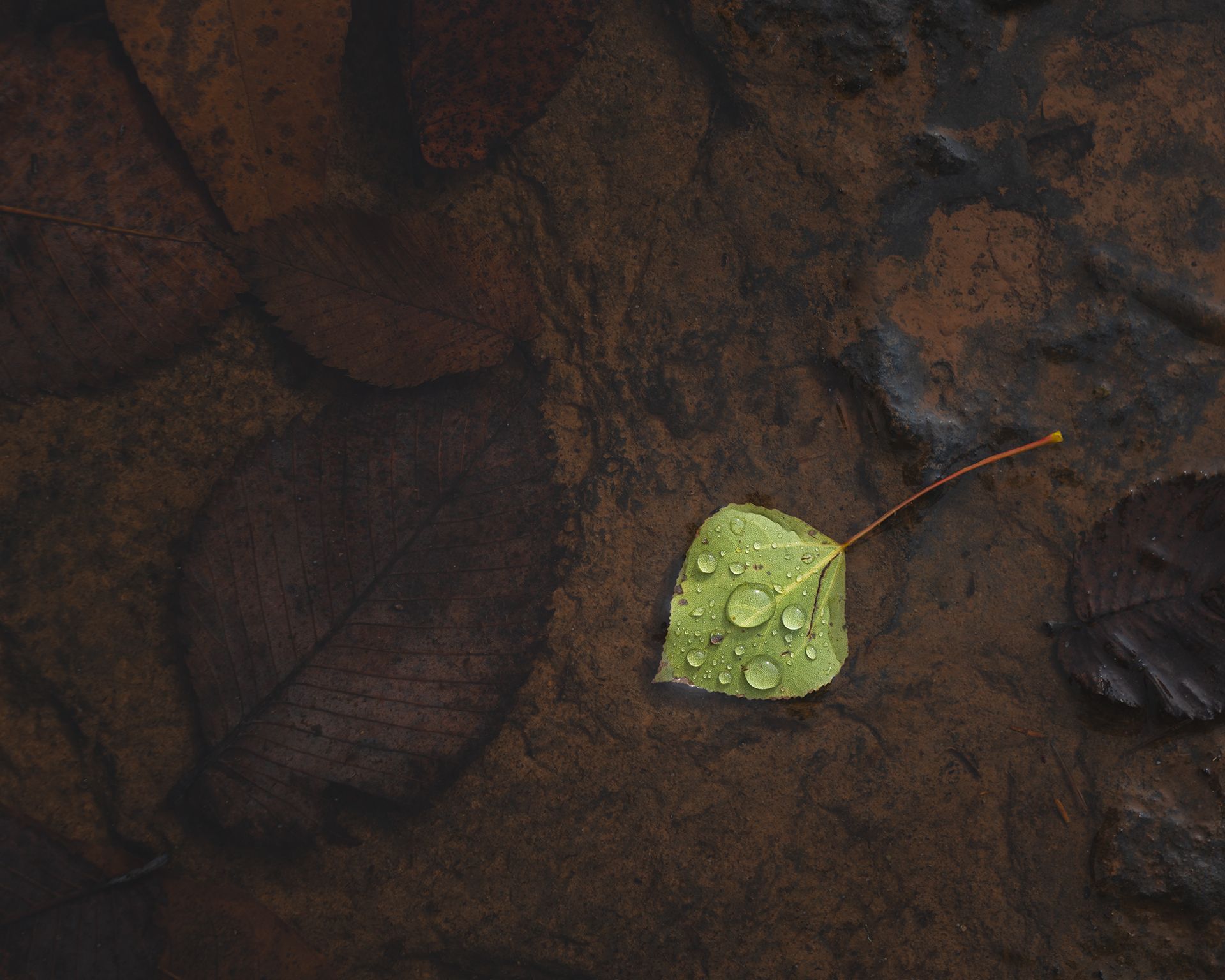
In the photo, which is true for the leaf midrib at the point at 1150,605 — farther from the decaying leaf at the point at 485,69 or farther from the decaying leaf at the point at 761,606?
the decaying leaf at the point at 485,69

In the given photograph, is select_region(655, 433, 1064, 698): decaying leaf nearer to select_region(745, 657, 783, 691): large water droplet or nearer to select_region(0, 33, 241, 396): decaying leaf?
select_region(745, 657, 783, 691): large water droplet

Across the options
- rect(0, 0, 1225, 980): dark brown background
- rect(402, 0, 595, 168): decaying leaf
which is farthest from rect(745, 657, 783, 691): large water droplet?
rect(402, 0, 595, 168): decaying leaf

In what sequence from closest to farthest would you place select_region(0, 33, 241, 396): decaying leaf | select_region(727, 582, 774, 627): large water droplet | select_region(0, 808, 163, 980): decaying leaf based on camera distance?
select_region(727, 582, 774, 627): large water droplet < select_region(0, 808, 163, 980): decaying leaf < select_region(0, 33, 241, 396): decaying leaf

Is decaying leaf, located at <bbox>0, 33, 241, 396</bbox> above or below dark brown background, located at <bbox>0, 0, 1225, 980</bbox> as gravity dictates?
above

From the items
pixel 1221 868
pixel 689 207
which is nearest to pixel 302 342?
pixel 689 207

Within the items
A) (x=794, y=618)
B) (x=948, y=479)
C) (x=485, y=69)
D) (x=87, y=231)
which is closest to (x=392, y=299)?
(x=485, y=69)

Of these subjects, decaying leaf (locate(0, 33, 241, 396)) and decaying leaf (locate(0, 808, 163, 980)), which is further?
decaying leaf (locate(0, 33, 241, 396))

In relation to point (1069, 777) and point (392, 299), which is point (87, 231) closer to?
point (392, 299)
